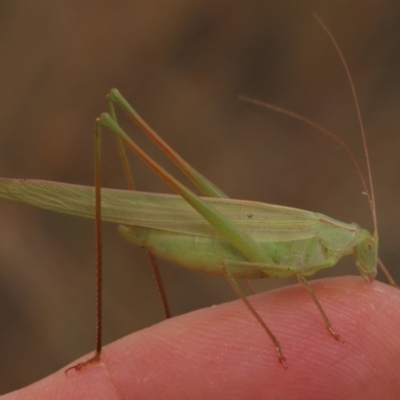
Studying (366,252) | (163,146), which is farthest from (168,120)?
(366,252)

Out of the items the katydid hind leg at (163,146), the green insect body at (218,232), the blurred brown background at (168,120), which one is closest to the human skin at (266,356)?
the green insect body at (218,232)

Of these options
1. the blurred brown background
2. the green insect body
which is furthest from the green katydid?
the blurred brown background

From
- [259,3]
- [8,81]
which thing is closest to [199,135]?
[259,3]

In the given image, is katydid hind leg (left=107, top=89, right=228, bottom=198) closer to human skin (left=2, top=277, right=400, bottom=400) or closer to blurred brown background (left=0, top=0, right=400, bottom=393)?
human skin (left=2, top=277, right=400, bottom=400)

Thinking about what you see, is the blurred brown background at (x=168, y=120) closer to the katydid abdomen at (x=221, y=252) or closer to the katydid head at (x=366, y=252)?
the katydid head at (x=366, y=252)

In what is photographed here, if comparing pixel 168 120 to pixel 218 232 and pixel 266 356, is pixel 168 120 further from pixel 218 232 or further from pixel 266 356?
pixel 266 356

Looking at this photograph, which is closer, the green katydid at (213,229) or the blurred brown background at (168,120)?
the green katydid at (213,229)

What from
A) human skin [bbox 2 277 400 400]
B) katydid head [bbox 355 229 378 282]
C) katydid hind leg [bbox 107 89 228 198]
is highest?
katydid hind leg [bbox 107 89 228 198]

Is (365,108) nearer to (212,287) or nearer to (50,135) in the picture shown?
(212,287)
